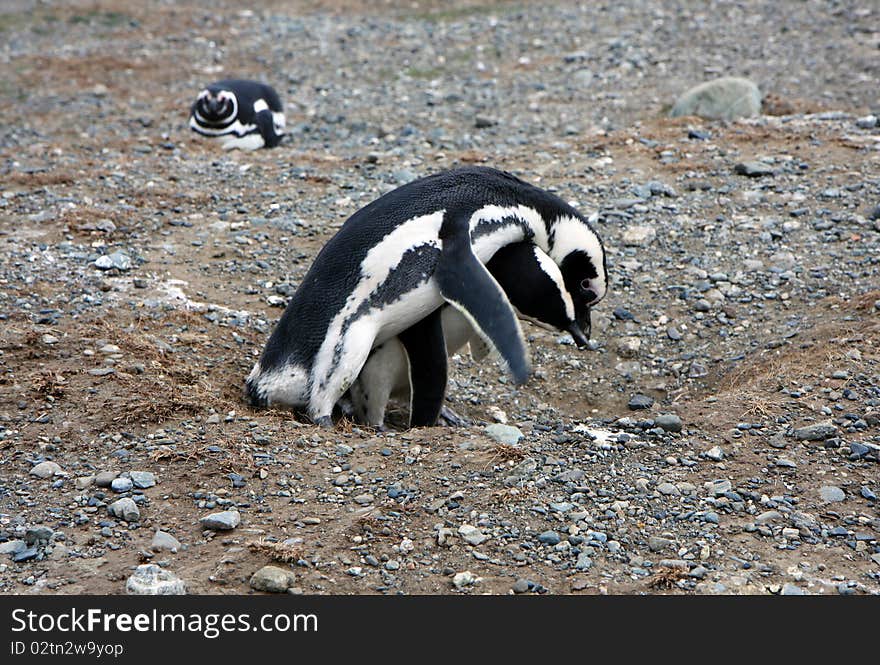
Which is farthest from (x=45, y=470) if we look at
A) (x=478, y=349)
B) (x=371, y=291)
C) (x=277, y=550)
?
(x=478, y=349)

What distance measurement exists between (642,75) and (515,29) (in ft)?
6.66

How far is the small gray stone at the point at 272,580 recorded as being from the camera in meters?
2.57

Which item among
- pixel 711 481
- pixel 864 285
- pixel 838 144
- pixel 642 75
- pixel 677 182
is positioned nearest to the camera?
pixel 711 481

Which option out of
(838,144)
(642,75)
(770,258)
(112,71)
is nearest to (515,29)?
(642,75)

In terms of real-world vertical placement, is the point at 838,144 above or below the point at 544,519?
above

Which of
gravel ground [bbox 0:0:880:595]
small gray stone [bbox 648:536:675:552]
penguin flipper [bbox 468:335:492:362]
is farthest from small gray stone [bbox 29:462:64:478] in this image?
small gray stone [bbox 648:536:675:552]

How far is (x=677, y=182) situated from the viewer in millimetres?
6051

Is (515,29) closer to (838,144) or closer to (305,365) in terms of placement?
(838,144)

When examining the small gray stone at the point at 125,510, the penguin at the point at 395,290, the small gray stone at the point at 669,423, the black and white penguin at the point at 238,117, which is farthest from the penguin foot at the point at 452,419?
the black and white penguin at the point at 238,117

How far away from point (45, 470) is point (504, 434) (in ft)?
4.77

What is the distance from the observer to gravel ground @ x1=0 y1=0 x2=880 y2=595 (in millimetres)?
2801

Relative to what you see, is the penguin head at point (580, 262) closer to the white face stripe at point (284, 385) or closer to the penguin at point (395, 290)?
the penguin at point (395, 290)

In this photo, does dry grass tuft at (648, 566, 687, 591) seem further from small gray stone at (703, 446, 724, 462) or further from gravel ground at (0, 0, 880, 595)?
small gray stone at (703, 446, 724, 462)

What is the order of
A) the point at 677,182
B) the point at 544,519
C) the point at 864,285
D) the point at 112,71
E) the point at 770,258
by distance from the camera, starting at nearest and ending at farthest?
1. the point at 544,519
2. the point at 864,285
3. the point at 770,258
4. the point at 677,182
5. the point at 112,71
